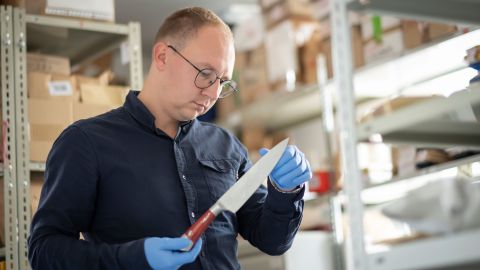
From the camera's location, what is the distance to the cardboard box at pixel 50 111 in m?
3.12

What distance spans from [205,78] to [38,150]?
1378 mm

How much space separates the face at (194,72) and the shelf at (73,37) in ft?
4.68

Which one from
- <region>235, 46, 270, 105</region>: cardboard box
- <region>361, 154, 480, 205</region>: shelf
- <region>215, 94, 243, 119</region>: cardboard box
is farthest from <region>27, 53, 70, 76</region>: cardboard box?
<region>215, 94, 243, 119</region>: cardboard box

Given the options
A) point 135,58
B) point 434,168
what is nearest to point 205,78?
point 135,58

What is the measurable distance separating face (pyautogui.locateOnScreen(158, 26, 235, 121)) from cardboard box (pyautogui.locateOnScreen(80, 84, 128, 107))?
1.34 m

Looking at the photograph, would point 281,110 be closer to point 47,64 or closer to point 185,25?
point 47,64

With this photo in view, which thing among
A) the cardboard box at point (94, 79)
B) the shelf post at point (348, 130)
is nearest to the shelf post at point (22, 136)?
the cardboard box at point (94, 79)

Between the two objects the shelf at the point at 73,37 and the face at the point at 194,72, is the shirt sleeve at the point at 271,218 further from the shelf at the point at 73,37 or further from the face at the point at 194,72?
the shelf at the point at 73,37

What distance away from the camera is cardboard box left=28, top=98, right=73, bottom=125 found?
10.2ft

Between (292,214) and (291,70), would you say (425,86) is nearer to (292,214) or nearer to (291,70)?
(291,70)

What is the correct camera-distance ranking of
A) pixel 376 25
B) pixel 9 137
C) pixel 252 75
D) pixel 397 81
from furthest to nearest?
pixel 252 75 → pixel 397 81 → pixel 376 25 → pixel 9 137

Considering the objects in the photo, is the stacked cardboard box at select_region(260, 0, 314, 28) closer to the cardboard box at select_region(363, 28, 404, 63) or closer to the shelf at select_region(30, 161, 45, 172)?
the cardboard box at select_region(363, 28, 404, 63)

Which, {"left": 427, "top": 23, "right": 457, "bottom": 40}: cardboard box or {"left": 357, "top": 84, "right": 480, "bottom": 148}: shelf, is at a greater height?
{"left": 427, "top": 23, "right": 457, "bottom": 40}: cardboard box

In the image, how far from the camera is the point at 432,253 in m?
1.43
